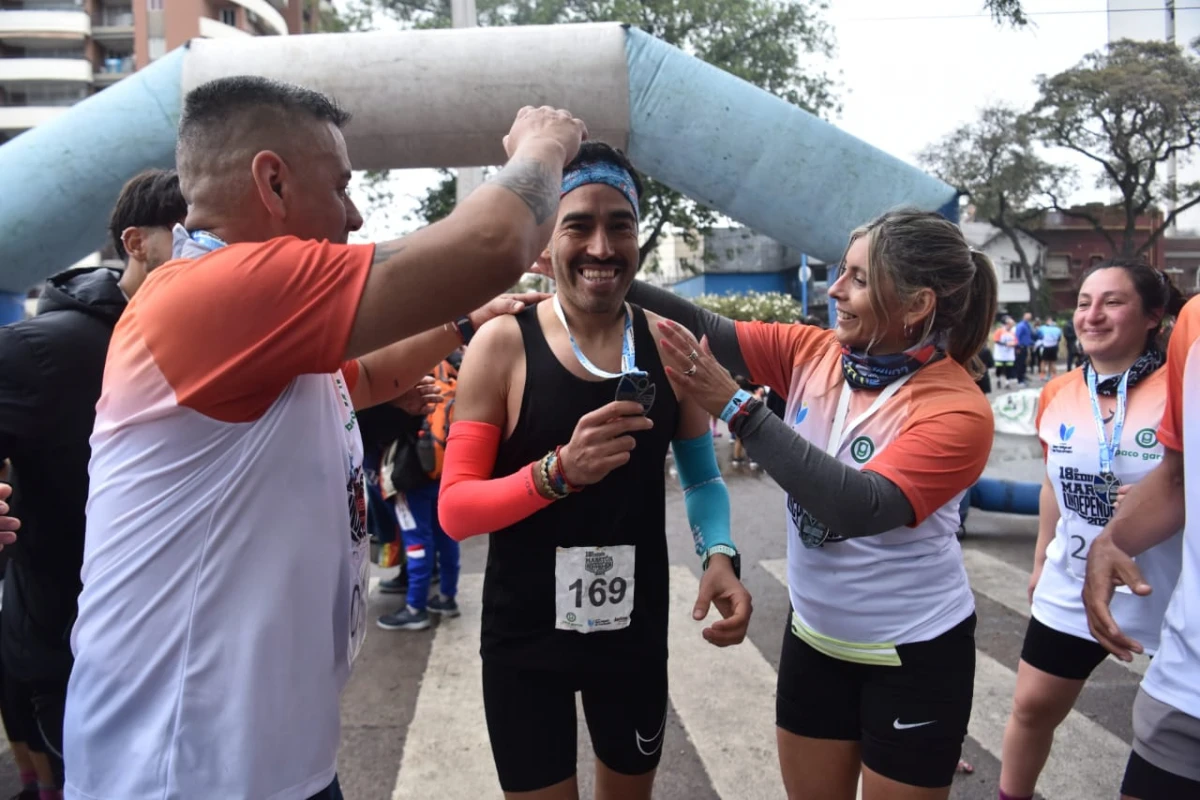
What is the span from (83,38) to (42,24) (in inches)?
76.4

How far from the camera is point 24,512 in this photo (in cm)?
231

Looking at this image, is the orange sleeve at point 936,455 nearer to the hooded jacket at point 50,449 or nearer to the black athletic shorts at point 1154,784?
the black athletic shorts at point 1154,784

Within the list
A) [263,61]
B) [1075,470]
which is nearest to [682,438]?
[1075,470]

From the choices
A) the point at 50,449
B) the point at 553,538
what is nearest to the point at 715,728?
the point at 553,538

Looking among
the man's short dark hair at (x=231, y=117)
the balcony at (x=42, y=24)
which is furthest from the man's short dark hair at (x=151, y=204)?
the balcony at (x=42, y=24)

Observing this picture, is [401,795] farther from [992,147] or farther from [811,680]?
[992,147]

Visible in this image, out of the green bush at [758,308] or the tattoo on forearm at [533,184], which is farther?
the green bush at [758,308]

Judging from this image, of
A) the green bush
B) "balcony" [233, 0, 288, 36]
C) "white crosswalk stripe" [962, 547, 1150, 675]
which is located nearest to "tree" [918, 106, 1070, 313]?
the green bush

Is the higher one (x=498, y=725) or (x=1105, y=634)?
(x=1105, y=634)

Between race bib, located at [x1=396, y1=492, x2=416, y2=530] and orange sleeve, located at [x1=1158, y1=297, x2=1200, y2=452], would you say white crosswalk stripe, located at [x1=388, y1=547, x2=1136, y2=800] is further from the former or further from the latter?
orange sleeve, located at [x1=1158, y1=297, x2=1200, y2=452]

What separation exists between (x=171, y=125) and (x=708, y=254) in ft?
66.1

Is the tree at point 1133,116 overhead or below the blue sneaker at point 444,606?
overhead

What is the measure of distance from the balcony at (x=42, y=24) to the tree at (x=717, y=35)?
32.2 metres

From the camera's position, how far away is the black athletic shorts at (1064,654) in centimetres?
264
